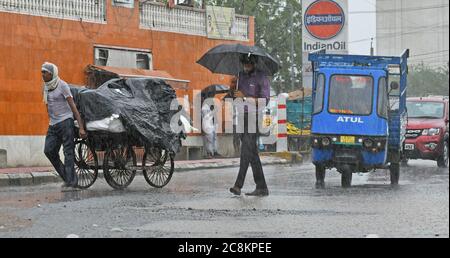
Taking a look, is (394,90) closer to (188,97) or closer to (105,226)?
(105,226)

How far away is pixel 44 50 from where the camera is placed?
71.1 feet

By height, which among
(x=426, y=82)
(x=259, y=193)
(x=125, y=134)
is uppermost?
(x=426, y=82)

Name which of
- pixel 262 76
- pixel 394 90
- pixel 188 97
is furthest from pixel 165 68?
pixel 262 76

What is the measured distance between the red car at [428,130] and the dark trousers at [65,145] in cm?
814

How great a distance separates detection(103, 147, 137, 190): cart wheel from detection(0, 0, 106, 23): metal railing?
890 cm

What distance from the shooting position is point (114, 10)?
23750mm

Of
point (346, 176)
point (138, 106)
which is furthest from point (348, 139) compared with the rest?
point (138, 106)

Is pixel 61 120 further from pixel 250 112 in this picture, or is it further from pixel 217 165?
pixel 217 165

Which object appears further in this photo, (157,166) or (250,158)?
(157,166)

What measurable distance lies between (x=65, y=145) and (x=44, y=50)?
33.0 feet

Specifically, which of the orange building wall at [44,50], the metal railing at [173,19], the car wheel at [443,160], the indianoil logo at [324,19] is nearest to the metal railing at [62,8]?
the orange building wall at [44,50]

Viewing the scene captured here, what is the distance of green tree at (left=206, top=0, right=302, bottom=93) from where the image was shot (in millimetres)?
51381

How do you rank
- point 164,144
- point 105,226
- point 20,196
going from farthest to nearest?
point 164,144, point 20,196, point 105,226
